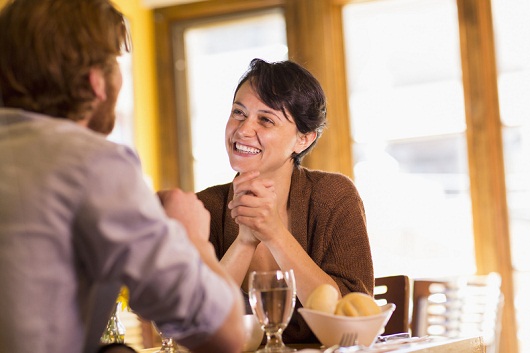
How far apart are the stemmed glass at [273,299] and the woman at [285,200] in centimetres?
56

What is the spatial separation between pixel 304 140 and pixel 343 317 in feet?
3.62

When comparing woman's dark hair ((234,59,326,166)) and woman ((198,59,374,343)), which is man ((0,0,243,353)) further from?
woman's dark hair ((234,59,326,166))

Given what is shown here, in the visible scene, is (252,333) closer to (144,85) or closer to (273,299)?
(273,299)

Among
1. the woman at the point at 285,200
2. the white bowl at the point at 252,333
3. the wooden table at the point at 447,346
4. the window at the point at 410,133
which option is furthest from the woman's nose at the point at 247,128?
the window at the point at 410,133

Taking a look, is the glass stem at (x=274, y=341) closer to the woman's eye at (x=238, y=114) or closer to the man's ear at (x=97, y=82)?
the man's ear at (x=97, y=82)

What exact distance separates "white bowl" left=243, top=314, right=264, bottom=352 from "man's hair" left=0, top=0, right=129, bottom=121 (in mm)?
664

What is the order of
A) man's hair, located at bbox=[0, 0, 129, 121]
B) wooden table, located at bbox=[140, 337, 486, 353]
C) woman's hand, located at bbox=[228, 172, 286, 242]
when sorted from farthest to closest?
woman's hand, located at bbox=[228, 172, 286, 242]
wooden table, located at bbox=[140, 337, 486, 353]
man's hair, located at bbox=[0, 0, 129, 121]

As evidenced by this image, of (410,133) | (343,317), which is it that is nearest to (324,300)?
(343,317)

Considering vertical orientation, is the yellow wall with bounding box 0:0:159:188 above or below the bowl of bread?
above

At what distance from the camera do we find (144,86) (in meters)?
5.38

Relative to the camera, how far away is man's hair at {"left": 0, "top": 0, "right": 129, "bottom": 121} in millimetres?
1070

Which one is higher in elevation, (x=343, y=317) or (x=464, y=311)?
(x=343, y=317)

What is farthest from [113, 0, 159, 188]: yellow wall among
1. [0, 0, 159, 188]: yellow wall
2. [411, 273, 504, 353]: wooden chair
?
[411, 273, 504, 353]: wooden chair

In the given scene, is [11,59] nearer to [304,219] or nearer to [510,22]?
[304,219]
